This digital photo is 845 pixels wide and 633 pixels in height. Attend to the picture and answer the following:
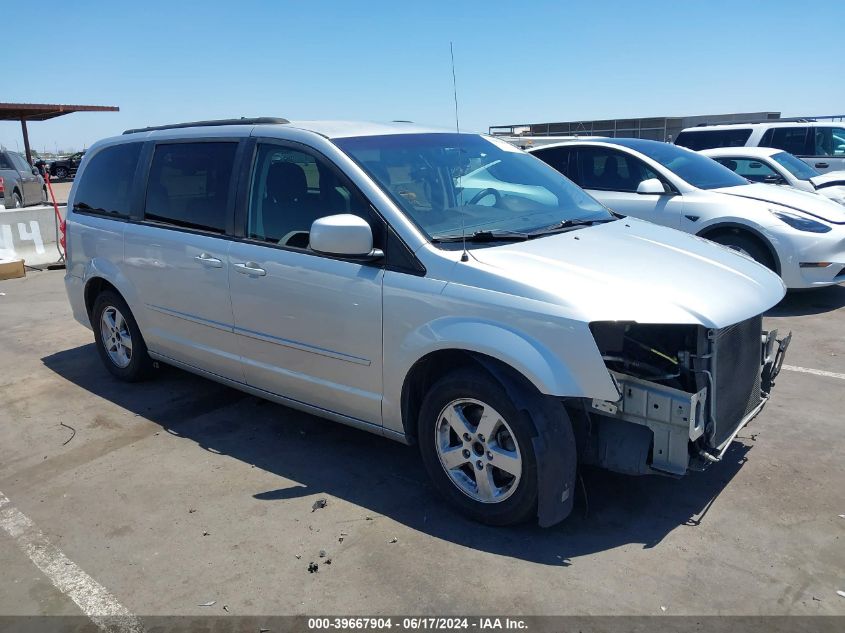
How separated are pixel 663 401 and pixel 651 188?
5.21m

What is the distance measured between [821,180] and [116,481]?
1185cm

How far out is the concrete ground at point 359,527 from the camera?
9.94ft

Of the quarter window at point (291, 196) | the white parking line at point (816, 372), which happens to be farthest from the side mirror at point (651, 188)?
the quarter window at point (291, 196)

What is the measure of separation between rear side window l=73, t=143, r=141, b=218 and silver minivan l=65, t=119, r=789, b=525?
301 millimetres

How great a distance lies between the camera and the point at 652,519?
11.7 feet

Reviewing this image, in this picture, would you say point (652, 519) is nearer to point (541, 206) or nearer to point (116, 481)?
point (541, 206)

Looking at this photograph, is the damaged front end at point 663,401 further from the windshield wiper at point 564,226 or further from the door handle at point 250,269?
the door handle at point 250,269

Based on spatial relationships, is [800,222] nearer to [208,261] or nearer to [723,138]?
[208,261]

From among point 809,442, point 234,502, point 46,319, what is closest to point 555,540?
point 234,502

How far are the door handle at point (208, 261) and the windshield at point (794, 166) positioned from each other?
9.24 metres

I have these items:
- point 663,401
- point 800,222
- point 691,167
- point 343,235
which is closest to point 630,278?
point 663,401

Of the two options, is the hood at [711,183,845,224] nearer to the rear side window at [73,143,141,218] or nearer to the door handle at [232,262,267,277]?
the door handle at [232,262,267,277]

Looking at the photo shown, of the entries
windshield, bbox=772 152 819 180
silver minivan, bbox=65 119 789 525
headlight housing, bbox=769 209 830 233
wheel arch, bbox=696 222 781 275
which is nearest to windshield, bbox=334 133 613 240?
silver minivan, bbox=65 119 789 525

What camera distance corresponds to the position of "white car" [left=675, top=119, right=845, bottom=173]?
1347 centimetres
